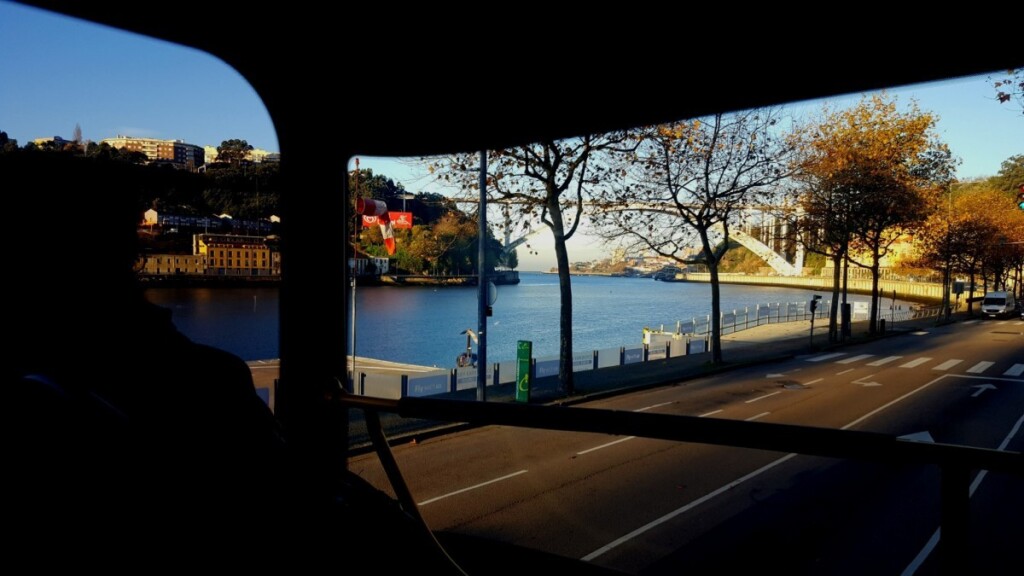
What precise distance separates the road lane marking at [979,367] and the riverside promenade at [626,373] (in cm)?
494

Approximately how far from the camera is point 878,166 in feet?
71.6

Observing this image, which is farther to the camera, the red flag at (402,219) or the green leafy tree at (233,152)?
the red flag at (402,219)

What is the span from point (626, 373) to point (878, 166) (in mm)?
12189

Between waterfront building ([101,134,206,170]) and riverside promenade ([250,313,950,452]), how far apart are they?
495 centimetres

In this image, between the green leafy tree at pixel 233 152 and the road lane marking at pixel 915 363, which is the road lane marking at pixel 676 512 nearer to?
the green leafy tree at pixel 233 152

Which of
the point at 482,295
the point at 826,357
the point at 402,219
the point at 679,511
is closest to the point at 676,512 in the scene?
the point at 679,511

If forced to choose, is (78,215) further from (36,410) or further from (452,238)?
(452,238)

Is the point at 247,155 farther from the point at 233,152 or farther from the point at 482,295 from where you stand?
the point at 482,295

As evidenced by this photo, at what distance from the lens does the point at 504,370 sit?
50.6 ft

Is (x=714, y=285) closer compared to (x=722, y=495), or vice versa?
(x=722, y=495)

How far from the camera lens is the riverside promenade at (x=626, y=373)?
399 inches

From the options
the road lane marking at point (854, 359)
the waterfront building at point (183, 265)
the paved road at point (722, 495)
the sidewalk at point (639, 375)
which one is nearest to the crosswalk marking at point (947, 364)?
the road lane marking at point (854, 359)

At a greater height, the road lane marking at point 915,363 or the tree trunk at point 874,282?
the tree trunk at point 874,282

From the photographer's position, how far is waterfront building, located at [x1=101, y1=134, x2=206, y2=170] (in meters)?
2.75
